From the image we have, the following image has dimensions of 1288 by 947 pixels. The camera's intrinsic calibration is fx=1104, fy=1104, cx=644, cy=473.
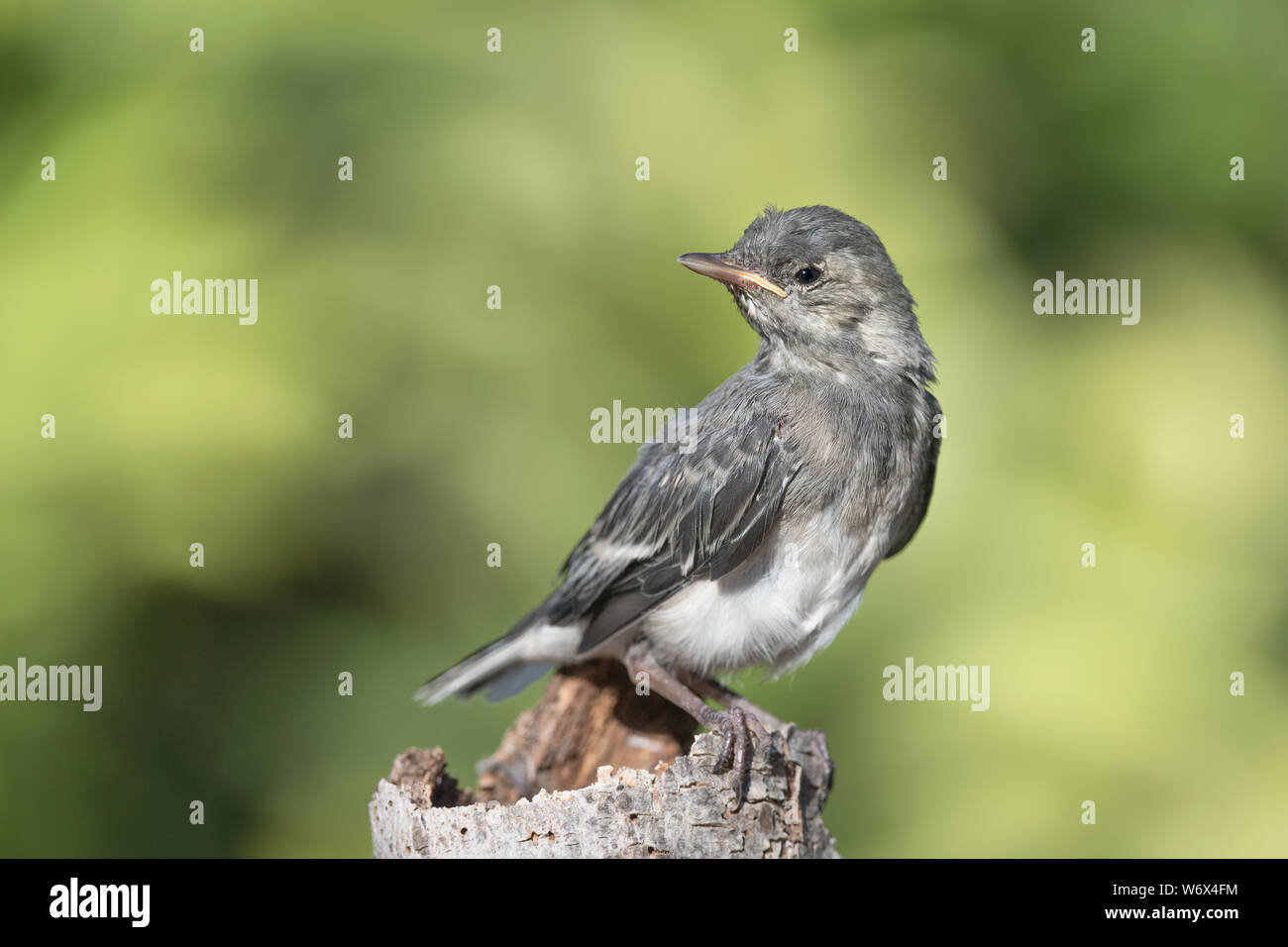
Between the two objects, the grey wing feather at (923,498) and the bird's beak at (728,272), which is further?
the grey wing feather at (923,498)

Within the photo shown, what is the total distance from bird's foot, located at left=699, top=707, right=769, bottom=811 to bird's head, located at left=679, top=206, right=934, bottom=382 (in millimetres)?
1400

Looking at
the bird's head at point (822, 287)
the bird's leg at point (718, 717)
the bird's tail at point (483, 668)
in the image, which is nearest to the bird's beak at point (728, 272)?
the bird's head at point (822, 287)

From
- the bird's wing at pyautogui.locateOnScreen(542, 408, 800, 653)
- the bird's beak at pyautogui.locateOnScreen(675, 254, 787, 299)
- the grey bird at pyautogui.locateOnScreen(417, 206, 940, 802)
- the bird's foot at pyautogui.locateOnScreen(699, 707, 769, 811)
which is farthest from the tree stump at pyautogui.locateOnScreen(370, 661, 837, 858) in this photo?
the bird's beak at pyautogui.locateOnScreen(675, 254, 787, 299)

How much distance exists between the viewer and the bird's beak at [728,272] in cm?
429

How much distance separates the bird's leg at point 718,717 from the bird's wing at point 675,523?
257 millimetres

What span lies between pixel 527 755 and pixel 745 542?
4.73 feet

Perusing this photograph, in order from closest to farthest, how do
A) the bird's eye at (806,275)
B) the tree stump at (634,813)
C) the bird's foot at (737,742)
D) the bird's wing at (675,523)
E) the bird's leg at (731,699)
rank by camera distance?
the tree stump at (634,813) → the bird's foot at (737,742) → the bird's wing at (675,523) → the bird's eye at (806,275) → the bird's leg at (731,699)

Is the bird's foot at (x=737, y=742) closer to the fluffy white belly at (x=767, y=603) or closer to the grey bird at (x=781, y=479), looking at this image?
the grey bird at (x=781, y=479)

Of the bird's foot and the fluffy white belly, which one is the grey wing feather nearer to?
the fluffy white belly

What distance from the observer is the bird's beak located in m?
4.29

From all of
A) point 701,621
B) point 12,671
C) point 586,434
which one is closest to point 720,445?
point 701,621

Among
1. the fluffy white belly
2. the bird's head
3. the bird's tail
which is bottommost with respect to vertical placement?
the bird's tail

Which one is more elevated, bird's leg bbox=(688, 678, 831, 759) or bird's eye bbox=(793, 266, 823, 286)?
bird's eye bbox=(793, 266, 823, 286)

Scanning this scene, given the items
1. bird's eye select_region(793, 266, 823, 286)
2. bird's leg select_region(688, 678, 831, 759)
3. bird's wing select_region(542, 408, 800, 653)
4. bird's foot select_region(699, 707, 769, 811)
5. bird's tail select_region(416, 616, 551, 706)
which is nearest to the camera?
bird's foot select_region(699, 707, 769, 811)
